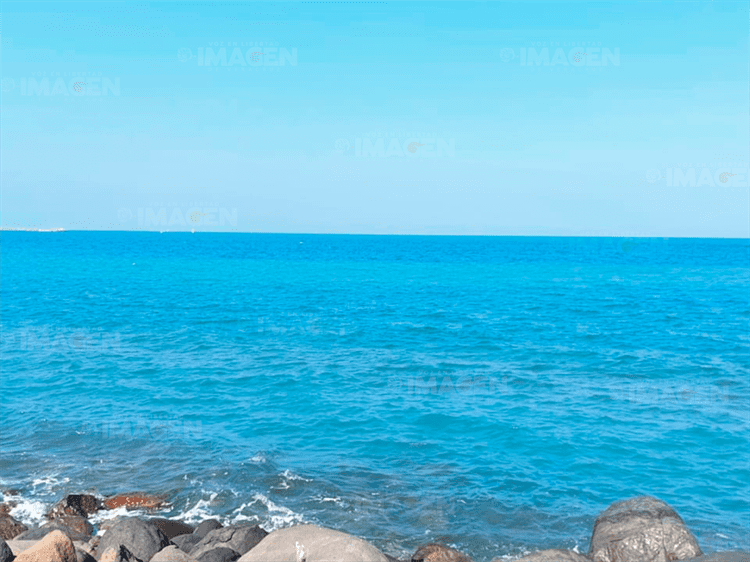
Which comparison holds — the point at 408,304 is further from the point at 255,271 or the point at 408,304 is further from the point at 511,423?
the point at 255,271

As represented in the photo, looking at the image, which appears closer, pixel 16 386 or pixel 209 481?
pixel 209 481

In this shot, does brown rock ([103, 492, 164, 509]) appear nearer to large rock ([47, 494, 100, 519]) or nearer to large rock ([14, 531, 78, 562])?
large rock ([47, 494, 100, 519])

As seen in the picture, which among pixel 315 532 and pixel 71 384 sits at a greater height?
pixel 315 532

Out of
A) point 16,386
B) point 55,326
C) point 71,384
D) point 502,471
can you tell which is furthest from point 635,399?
point 55,326

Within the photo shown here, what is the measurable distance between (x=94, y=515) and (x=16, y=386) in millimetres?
16830

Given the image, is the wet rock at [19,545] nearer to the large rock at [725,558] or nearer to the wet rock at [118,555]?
the wet rock at [118,555]

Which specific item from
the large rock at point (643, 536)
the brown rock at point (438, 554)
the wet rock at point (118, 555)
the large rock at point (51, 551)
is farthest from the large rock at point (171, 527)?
the large rock at point (643, 536)

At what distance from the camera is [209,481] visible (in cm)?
1955

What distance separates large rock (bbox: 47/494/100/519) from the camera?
1689cm

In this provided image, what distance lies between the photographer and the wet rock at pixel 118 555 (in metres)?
11.8

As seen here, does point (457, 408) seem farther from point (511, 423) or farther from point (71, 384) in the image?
point (71, 384)

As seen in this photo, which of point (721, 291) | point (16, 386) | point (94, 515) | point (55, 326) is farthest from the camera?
point (721, 291)

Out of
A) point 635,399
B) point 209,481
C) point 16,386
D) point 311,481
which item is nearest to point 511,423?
point 635,399

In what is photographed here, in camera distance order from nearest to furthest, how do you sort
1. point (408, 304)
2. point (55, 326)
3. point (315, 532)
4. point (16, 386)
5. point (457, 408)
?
point (315, 532) < point (457, 408) < point (16, 386) < point (55, 326) < point (408, 304)
